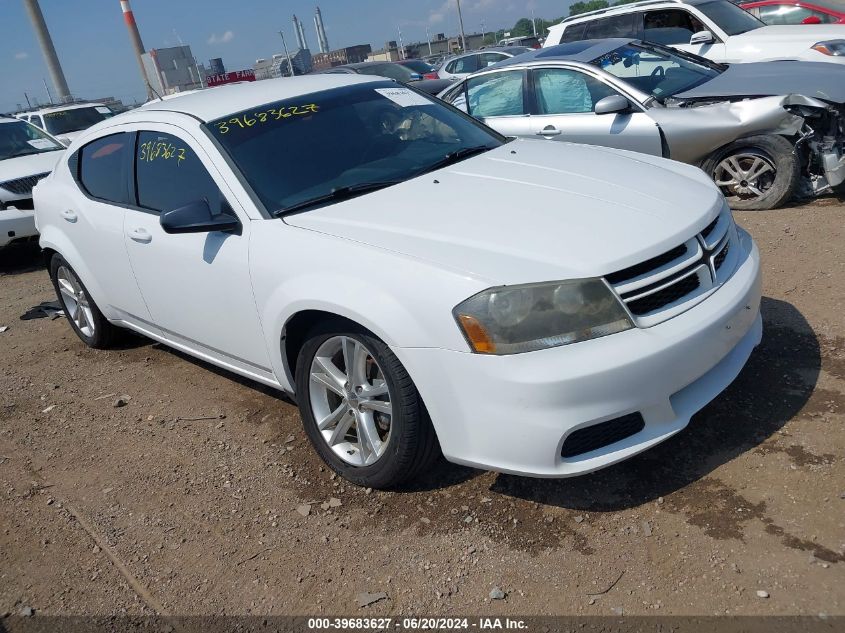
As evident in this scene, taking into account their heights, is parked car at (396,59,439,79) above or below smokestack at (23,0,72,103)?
below

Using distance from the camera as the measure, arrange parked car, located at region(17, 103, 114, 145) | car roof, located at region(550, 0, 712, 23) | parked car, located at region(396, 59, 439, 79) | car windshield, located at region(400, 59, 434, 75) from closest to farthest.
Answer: car roof, located at region(550, 0, 712, 23), parked car, located at region(17, 103, 114, 145), parked car, located at region(396, 59, 439, 79), car windshield, located at region(400, 59, 434, 75)

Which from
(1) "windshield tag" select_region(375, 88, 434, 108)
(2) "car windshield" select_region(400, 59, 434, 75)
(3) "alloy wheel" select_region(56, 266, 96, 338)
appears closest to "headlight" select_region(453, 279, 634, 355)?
(1) "windshield tag" select_region(375, 88, 434, 108)

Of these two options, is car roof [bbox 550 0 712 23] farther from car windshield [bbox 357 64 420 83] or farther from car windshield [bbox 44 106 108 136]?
car windshield [bbox 44 106 108 136]

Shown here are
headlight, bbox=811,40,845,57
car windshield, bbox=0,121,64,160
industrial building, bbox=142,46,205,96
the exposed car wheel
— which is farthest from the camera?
industrial building, bbox=142,46,205,96

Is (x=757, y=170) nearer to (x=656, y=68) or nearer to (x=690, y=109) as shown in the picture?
(x=690, y=109)

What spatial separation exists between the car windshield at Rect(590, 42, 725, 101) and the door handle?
4561mm

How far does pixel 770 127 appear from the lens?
5828mm

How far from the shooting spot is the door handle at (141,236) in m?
3.83

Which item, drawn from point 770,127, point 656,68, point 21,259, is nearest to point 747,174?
point 770,127

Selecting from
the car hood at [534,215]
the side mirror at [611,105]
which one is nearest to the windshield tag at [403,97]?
the car hood at [534,215]

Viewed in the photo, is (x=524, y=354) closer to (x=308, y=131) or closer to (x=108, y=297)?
(x=308, y=131)

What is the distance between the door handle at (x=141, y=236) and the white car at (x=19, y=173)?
5.51m

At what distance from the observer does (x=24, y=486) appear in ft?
12.1

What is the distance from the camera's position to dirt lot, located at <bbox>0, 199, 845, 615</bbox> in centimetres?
246
